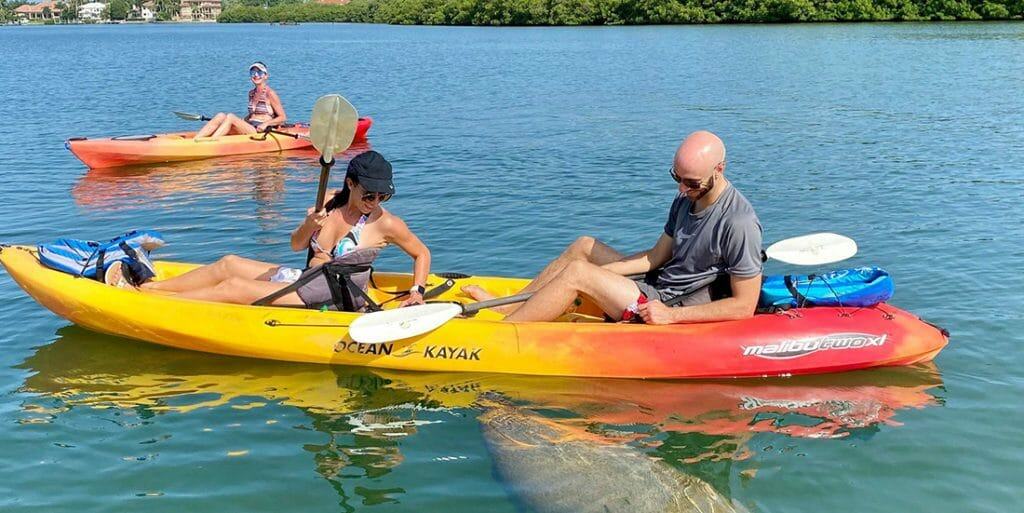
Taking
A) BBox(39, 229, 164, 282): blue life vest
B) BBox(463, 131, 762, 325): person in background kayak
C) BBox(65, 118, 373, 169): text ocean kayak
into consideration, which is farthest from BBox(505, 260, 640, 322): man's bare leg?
BBox(65, 118, 373, 169): text ocean kayak

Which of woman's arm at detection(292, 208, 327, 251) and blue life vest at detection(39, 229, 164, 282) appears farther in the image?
blue life vest at detection(39, 229, 164, 282)

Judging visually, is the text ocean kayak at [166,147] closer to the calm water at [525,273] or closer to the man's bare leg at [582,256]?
the calm water at [525,273]

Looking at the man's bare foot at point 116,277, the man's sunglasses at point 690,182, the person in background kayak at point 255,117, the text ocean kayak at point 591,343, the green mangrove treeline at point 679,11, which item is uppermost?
the green mangrove treeline at point 679,11

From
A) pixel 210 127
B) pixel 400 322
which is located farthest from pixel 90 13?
pixel 400 322

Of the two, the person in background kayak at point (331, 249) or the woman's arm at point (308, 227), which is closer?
the person in background kayak at point (331, 249)

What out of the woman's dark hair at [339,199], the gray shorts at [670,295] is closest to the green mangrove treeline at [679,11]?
the gray shorts at [670,295]

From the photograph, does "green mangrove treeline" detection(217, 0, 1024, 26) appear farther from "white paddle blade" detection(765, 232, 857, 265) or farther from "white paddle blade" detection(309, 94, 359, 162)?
"white paddle blade" detection(309, 94, 359, 162)

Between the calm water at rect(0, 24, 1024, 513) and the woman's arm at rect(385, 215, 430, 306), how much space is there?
667 mm

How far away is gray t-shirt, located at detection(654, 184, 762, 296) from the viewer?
617 centimetres

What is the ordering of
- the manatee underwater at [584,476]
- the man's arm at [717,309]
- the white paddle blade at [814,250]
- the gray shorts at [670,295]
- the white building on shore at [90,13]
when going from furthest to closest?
the white building on shore at [90,13] < the white paddle blade at [814,250] < the gray shorts at [670,295] < the man's arm at [717,309] < the manatee underwater at [584,476]

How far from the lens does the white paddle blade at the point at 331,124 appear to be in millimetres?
7086

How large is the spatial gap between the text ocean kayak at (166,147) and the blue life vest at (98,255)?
25.0 feet

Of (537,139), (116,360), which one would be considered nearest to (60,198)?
(116,360)

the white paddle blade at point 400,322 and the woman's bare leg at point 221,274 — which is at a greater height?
the woman's bare leg at point 221,274
